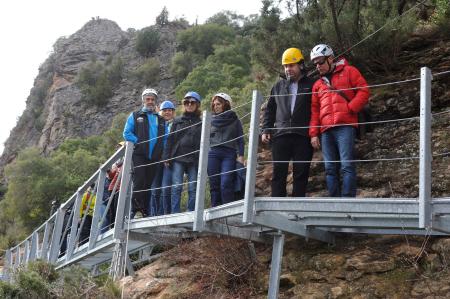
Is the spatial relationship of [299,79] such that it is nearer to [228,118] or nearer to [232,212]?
[228,118]

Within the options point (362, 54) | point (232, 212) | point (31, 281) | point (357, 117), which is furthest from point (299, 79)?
point (31, 281)

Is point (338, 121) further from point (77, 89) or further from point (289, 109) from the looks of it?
point (77, 89)

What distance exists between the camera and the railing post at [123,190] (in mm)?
7074

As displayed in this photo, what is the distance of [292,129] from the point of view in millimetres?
6004

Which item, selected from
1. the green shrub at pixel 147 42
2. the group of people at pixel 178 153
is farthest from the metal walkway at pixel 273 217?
the green shrub at pixel 147 42

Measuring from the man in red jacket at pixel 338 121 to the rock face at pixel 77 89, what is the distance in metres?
32.1

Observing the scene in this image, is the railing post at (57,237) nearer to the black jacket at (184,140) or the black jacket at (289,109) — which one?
the black jacket at (184,140)

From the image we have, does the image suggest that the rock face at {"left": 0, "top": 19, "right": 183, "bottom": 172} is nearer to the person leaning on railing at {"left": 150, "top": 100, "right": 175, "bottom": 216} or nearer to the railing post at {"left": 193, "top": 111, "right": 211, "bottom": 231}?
the person leaning on railing at {"left": 150, "top": 100, "right": 175, "bottom": 216}

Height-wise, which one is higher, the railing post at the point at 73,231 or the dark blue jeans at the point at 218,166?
the dark blue jeans at the point at 218,166

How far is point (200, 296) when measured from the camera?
6176mm

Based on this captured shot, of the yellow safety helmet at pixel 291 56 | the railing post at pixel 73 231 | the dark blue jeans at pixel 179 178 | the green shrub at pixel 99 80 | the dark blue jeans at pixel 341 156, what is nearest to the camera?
the dark blue jeans at pixel 341 156

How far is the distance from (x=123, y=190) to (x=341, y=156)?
2.82 metres

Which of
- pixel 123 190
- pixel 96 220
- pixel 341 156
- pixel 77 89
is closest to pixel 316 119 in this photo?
pixel 341 156

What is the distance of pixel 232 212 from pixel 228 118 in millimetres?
1674
